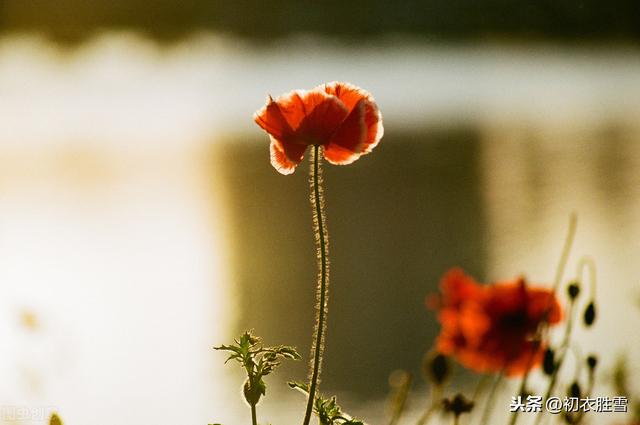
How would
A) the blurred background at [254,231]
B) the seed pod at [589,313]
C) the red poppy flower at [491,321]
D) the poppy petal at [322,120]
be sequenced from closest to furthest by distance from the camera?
the poppy petal at [322,120], the seed pod at [589,313], the red poppy flower at [491,321], the blurred background at [254,231]

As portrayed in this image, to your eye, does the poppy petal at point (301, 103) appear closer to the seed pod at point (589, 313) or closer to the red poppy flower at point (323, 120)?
the red poppy flower at point (323, 120)

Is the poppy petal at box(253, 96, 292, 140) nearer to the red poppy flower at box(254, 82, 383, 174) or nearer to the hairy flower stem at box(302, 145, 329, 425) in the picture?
the red poppy flower at box(254, 82, 383, 174)

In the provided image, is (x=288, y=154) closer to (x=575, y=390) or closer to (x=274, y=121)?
(x=274, y=121)

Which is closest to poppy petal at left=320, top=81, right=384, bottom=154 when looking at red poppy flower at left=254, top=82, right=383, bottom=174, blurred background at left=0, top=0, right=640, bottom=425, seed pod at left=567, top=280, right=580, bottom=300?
red poppy flower at left=254, top=82, right=383, bottom=174

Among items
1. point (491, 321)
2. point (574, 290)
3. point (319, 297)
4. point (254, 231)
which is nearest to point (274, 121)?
point (319, 297)

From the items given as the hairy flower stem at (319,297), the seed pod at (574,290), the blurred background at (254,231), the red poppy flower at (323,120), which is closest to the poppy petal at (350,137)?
the red poppy flower at (323,120)

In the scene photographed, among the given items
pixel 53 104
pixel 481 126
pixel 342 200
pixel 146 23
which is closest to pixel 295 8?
pixel 146 23

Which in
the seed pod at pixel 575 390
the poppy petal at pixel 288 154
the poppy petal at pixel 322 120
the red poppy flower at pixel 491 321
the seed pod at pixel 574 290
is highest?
the poppy petal at pixel 322 120
